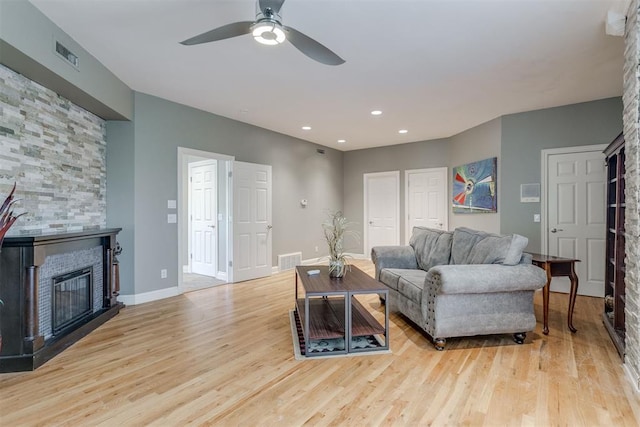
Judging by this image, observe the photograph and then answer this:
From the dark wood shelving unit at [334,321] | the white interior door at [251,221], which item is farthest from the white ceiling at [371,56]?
the dark wood shelving unit at [334,321]

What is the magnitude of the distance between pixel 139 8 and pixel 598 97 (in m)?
5.18

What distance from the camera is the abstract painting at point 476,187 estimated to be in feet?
17.2

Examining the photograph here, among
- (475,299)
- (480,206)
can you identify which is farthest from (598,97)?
(475,299)

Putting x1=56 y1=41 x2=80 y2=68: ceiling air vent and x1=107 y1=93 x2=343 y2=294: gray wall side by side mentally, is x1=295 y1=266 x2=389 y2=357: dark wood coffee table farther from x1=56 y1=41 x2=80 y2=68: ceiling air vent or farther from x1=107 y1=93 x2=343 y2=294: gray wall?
x1=56 y1=41 x2=80 y2=68: ceiling air vent

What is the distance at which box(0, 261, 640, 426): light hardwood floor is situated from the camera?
189cm

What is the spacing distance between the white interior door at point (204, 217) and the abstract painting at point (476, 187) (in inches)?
170

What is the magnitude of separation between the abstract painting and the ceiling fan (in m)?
4.01

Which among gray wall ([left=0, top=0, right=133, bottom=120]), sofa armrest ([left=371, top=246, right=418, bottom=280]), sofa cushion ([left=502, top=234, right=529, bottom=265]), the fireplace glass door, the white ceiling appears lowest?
the fireplace glass door

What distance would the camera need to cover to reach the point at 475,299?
277 centimetres

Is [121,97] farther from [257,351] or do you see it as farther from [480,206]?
[480,206]

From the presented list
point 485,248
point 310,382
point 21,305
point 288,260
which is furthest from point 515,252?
point 288,260

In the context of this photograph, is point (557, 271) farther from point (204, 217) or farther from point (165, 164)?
point (204, 217)

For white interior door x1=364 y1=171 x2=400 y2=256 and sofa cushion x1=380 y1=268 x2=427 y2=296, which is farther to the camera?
white interior door x1=364 y1=171 x2=400 y2=256

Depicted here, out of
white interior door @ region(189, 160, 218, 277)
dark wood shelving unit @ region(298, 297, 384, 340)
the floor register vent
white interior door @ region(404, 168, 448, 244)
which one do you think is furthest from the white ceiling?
the floor register vent
